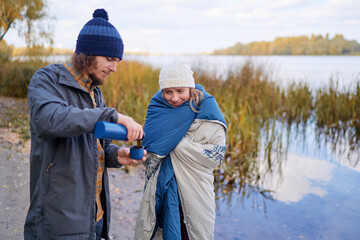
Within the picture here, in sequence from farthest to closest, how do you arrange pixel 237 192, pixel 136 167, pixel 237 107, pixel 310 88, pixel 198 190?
pixel 310 88 → pixel 237 107 → pixel 136 167 → pixel 237 192 → pixel 198 190

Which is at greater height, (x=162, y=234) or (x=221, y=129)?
(x=221, y=129)

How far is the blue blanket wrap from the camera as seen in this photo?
6.66 feet

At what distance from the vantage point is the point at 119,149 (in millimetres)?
1881

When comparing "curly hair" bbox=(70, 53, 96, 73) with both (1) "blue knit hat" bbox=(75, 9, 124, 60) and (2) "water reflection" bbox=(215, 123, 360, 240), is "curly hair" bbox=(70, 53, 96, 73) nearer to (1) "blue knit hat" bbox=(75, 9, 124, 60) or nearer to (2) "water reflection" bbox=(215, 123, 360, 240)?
(1) "blue knit hat" bbox=(75, 9, 124, 60)

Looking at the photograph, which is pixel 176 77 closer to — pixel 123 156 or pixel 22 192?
pixel 123 156

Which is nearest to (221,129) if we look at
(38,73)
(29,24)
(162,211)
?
(162,211)

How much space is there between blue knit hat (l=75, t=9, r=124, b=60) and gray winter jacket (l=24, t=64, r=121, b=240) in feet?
0.53

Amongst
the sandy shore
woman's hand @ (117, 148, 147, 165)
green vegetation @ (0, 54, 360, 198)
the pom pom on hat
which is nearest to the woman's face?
woman's hand @ (117, 148, 147, 165)

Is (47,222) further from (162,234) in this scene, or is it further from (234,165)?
(234,165)

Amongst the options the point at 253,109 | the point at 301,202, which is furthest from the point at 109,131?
the point at 253,109

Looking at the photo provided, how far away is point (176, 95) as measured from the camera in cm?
213

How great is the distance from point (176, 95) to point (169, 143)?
0.32 metres

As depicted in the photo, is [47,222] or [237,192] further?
[237,192]

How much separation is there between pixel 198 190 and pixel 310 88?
784 centimetres
